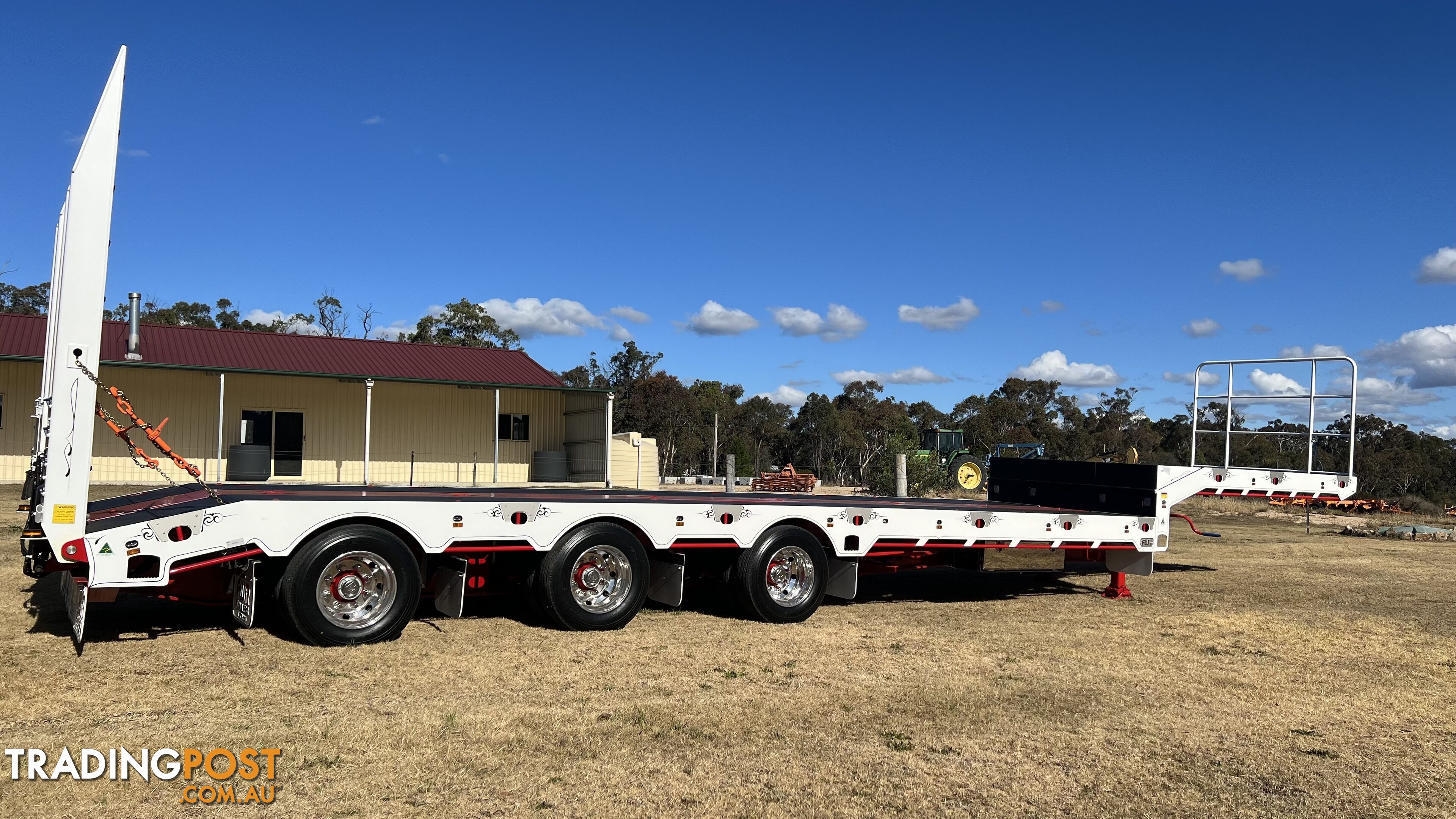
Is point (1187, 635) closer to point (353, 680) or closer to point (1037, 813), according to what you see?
point (1037, 813)

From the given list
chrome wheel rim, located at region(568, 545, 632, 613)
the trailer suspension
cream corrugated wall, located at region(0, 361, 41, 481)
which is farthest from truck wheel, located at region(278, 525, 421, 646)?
cream corrugated wall, located at region(0, 361, 41, 481)

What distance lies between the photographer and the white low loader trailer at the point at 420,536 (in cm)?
643

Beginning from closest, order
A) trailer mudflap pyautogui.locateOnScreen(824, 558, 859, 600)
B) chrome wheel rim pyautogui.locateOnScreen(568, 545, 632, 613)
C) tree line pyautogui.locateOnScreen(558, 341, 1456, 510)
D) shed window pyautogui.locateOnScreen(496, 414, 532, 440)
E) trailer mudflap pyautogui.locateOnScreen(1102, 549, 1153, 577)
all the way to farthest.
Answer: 1. chrome wheel rim pyautogui.locateOnScreen(568, 545, 632, 613)
2. trailer mudflap pyautogui.locateOnScreen(824, 558, 859, 600)
3. trailer mudflap pyautogui.locateOnScreen(1102, 549, 1153, 577)
4. shed window pyautogui.locateOnScreen(496, 414, 532, 440)
5. tree line pyautogui.locateOnScreen(558, 341, 1456, 510)

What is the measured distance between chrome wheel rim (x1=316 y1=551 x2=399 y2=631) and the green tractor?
1463 cm

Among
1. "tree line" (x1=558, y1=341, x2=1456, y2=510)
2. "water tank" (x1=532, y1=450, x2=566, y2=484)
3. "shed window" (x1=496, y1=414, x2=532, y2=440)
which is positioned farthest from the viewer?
"tree line" (x1=558, y1=341, x2=1456, y2=510)

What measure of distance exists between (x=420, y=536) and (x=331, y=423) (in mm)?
23963

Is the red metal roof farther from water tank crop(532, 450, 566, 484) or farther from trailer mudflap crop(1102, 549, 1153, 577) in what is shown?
trailer mudflap crop(1102, 549, 1153, 577)

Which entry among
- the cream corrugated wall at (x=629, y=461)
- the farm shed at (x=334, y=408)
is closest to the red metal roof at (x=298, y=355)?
the farm shed at (x=334, y=408)

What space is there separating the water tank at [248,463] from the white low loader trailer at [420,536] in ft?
63.6

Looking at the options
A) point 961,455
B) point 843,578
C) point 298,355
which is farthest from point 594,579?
point 298,355

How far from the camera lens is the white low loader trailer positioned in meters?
6.43

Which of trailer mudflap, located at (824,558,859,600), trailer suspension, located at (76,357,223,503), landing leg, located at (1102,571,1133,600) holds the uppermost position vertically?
trailer suspension, located at (76,357,223,503)

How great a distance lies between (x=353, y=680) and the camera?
20.7ft

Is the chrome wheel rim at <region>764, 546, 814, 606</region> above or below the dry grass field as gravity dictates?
above
